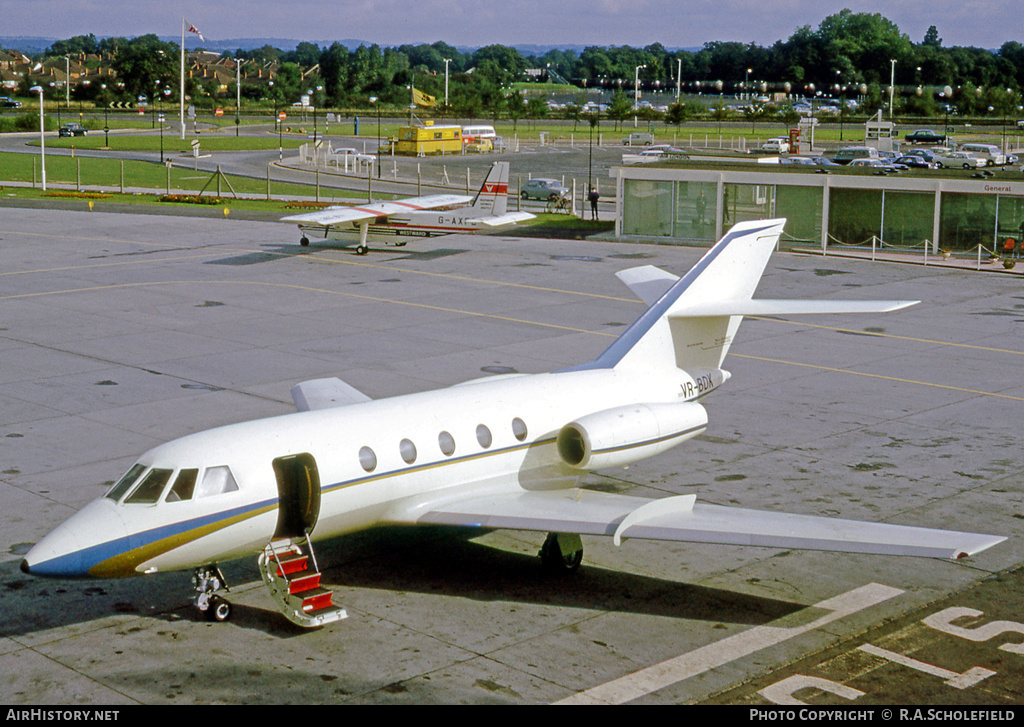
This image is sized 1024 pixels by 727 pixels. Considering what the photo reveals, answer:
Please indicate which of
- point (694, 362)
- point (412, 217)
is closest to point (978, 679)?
point (694, 362)

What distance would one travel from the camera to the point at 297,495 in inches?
627

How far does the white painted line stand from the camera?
1395 cm

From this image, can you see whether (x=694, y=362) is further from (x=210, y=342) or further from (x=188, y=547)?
(x=210, y=342)

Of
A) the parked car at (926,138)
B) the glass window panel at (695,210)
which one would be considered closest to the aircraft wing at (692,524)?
the glass window panel at (695,210)

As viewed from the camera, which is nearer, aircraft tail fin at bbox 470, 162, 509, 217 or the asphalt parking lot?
the asphalt parking lot

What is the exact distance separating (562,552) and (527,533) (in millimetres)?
2206

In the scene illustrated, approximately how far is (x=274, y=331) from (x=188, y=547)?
2272cm

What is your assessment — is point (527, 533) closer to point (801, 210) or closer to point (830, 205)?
point (830, 205)

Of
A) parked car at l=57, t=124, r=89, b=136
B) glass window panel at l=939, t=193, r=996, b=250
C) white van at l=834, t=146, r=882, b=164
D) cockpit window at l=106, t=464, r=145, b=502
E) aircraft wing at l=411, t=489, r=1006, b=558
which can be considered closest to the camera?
aircraft wing at l=411, t=489, r=1006, b=558

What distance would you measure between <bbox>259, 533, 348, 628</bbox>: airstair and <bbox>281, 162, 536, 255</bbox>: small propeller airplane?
3801cm

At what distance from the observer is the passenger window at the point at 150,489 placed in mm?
15133

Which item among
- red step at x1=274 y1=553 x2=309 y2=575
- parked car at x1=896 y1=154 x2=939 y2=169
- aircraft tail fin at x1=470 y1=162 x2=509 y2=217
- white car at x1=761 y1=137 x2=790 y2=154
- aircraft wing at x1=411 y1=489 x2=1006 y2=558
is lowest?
red step at x1=274 y1=553 x2=309 y2=575

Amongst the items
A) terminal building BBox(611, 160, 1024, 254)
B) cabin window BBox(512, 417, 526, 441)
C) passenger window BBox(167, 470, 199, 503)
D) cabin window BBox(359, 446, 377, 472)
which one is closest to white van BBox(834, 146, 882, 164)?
terminal building BBox(611, 160, 1024, 254)

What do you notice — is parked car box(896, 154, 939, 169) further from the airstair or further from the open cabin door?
the airstair
